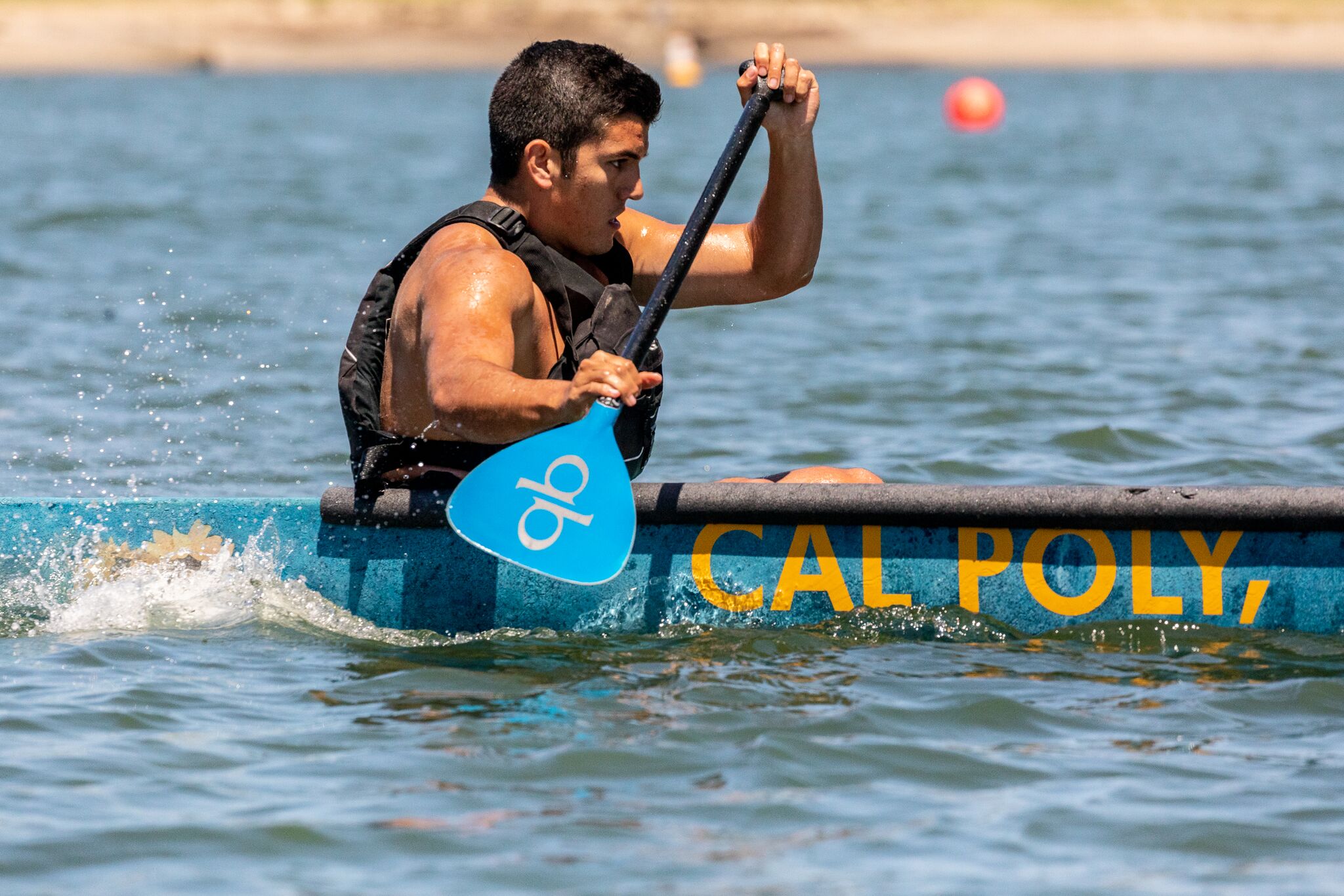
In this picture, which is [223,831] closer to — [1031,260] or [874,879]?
[874,879]

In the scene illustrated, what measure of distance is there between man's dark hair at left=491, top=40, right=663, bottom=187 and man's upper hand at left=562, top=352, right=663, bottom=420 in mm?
692

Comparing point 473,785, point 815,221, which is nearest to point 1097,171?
point 815,221

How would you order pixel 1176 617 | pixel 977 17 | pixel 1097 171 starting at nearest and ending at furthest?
1. pixel 1176 617
2. pixel 1097 171
3. pixel 977 17

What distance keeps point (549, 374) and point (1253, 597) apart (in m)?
1.86

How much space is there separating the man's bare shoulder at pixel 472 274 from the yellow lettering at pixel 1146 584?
64.5 inches

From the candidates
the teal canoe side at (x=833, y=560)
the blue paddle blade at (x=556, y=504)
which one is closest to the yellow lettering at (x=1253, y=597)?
the teal canoe side at (x=833, y=560)

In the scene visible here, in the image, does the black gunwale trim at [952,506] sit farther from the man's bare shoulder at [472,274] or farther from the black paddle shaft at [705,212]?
the man's bare shoulder at [472,274]

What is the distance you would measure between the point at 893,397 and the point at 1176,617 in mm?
4432

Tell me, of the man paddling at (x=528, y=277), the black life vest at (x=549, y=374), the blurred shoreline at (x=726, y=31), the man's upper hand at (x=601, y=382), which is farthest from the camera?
the blurred shoreline at (x=726, y=31)

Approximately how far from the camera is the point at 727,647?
439cm

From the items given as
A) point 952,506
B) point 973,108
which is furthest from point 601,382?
point 973,108

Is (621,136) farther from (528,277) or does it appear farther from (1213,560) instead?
(1213,560)

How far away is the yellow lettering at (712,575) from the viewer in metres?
A: 4.38

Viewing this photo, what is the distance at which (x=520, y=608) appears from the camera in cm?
447
